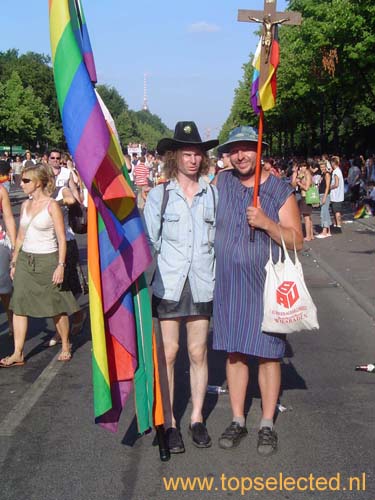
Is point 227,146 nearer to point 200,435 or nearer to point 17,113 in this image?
point 200,435

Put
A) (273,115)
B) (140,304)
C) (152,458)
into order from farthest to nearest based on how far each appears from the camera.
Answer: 1. (273,115)
2. (152,458)
3. (140,304)

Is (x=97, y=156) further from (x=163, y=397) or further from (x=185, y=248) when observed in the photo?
(x=163, y=397)

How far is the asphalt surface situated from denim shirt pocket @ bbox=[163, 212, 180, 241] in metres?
1.30

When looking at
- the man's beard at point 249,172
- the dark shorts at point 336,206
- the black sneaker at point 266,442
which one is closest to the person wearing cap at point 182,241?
the man's beard at point 249,172

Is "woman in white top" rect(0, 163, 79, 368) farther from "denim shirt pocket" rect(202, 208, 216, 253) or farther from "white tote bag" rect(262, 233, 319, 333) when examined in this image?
"white tote bag" rect(262, 233, 319, 333)

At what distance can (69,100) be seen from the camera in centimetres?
371

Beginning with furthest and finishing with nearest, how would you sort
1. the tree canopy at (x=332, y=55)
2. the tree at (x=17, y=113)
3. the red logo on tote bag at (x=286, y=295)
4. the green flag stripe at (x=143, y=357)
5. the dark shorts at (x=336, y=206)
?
the tree at (x=17, y=113) < the tree canopy at (x=332, y=55) < the dark shorts at (x=336, y=206) < the red logo on tote bag at (x=286, y=295) < the green flag stripe at (x=143, y=357)

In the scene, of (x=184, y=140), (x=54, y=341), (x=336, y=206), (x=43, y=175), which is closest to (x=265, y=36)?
(x=184, y=140)

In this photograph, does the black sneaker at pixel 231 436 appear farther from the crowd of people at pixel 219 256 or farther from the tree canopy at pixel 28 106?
the tree canopy at pixel 28 106

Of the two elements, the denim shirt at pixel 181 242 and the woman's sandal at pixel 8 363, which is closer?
the denim shirt at pixel 181 242

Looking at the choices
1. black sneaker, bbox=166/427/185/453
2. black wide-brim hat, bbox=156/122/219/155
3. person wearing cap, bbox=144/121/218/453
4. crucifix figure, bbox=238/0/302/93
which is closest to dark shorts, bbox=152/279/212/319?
person wearing cap, bbox=144/121/218/453

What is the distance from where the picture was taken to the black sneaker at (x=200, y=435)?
4590 mm

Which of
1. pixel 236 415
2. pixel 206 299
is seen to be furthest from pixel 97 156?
pixel 236 415

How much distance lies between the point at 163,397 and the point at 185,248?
0.91 metres
